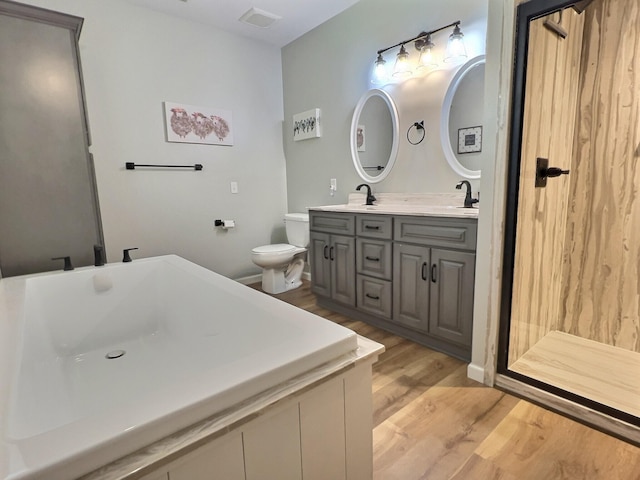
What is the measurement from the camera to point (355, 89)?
289 centimetres

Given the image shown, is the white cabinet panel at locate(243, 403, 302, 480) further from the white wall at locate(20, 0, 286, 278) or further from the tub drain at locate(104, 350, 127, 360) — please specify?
the white wall at locate(20, 0, 286, 278)

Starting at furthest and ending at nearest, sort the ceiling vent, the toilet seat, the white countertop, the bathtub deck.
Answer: the toilet seat < the ceiling vent < the white countertop < the bathtub deck

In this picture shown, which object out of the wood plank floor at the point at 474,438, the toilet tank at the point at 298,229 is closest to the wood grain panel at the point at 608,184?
the wood plank floor at the point at 474,438

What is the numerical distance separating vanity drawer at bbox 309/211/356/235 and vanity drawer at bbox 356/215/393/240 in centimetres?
7

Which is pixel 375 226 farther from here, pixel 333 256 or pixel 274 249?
pixel 274 249

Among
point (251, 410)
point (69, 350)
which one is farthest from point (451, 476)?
point (69, 350)

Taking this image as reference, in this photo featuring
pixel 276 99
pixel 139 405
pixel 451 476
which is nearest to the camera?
pixel 139 405

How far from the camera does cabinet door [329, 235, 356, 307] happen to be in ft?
8.12

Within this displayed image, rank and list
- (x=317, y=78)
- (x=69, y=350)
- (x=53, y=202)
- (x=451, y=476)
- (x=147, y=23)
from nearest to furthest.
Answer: (x=451, y=476) < (x=69, y=350) < (x=53, y=202) < (x=147, y=23) < (x=317, y=78)

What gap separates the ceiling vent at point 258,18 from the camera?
2770 millimetres

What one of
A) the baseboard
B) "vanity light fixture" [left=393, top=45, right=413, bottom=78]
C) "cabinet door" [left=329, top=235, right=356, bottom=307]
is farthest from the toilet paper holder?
the baseboard

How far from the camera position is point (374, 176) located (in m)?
2.84

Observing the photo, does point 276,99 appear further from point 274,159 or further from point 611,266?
point 611,266

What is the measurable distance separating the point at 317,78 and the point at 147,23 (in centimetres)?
143
